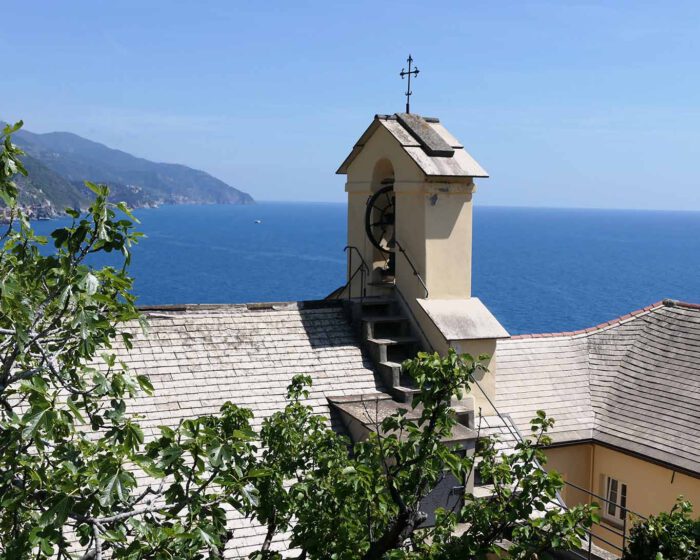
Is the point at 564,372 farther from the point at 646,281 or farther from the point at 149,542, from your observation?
the point at 646,281

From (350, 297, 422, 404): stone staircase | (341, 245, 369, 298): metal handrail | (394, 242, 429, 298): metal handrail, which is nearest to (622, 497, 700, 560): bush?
(350, 297, 422, 404): stone staircase

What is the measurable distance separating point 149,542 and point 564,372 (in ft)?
43.1

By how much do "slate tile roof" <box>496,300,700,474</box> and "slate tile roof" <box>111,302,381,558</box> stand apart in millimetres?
3856

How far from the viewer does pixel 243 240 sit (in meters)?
169

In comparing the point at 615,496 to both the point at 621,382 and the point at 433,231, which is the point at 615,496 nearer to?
the point at 621,382

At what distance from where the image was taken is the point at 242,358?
1317 cm

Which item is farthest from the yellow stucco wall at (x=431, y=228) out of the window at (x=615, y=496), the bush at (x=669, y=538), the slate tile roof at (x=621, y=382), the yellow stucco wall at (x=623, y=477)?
the bush at (x=669, y=538)

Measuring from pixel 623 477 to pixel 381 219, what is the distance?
669cm

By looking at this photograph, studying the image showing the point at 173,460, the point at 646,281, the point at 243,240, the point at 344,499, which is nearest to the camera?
the point at 173,460

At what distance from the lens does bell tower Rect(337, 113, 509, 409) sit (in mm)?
13867

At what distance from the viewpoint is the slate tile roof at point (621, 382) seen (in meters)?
15.4

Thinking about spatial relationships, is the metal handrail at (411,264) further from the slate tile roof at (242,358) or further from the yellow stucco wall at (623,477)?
the yellow stucco wall at (623,477)

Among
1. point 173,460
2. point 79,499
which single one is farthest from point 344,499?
point 79,499

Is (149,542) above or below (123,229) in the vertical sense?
below
